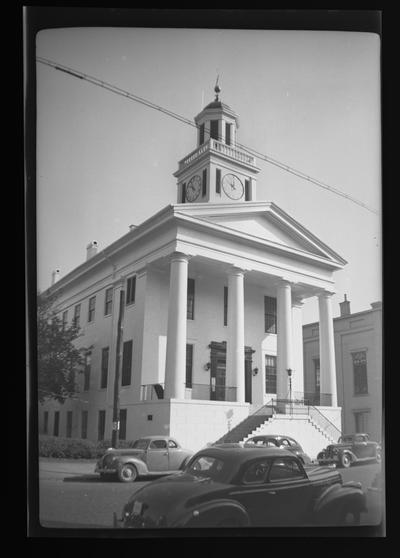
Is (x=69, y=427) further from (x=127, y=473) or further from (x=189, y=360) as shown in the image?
(x=189, y=360)

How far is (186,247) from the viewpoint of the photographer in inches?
410

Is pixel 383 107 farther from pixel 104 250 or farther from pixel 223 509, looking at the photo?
pixel 223 509

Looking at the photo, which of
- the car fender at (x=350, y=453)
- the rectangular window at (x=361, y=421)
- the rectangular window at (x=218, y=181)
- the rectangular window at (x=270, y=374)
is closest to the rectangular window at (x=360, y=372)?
the rectangular window at (x=361, y=421)

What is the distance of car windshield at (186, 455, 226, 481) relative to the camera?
718cm

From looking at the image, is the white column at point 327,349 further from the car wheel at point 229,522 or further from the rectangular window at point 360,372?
the car wheel at point 229,522

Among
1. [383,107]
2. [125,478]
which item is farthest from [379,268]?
[125,478]

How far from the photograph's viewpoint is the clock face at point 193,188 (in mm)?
9992

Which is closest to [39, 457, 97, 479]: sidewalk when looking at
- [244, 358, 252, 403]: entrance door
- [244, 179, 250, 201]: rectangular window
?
[244, 358, 252, 403]: entrance door

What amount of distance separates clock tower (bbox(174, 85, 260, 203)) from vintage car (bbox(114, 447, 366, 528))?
180 inches

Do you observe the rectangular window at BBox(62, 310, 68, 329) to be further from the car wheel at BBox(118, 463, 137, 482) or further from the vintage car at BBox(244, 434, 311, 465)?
the vintage car at BBox(244, 434, 311, 465)

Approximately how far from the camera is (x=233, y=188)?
10.4 m

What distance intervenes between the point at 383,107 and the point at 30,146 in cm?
541

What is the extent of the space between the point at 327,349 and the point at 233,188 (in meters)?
3.37

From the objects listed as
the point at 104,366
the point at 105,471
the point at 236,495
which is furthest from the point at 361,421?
the point at 104,366
